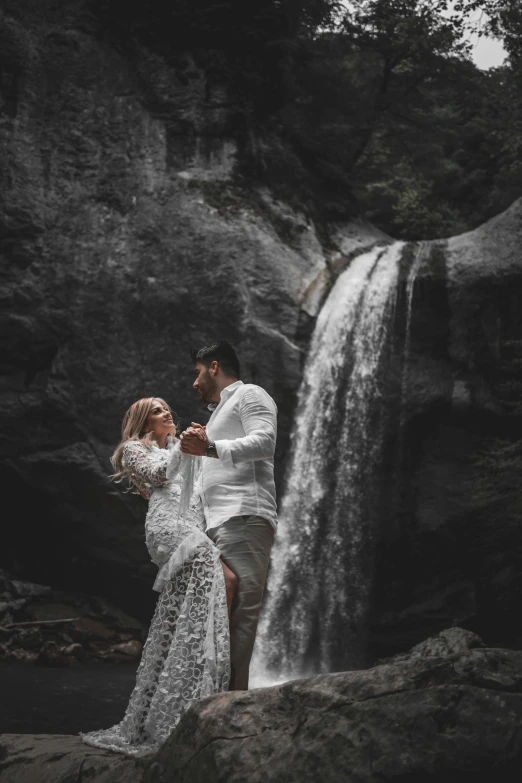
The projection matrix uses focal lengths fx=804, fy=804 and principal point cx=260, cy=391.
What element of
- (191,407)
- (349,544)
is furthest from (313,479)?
(191,407)

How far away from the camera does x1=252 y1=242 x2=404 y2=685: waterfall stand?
37.9ft

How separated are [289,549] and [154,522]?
7.84 m

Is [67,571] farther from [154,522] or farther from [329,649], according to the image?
[154,522]

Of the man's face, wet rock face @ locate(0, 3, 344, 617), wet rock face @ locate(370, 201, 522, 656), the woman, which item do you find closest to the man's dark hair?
the man's face

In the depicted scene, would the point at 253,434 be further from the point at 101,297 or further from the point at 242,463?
the point at 101,297

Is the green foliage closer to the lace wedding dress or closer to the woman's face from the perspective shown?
the woman's face

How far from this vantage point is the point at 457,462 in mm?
12398

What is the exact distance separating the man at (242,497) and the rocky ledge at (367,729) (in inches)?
25.8

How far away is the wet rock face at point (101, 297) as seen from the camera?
12.9m

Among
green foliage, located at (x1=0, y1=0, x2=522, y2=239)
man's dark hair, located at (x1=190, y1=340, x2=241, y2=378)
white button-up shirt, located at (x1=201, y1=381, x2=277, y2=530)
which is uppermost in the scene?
green foliage, located at (x1=0, y1=0, x2=522, y2=239)

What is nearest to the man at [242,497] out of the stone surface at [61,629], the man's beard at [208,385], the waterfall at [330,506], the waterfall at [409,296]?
the man's beard at [208,385]

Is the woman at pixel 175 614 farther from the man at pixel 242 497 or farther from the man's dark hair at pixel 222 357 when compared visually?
the man's dark hair at pixel 222 357

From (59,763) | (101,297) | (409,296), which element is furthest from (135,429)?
(409,296)

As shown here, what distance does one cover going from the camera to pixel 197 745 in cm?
316
